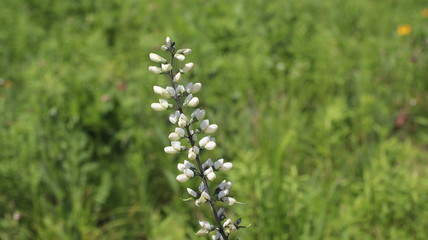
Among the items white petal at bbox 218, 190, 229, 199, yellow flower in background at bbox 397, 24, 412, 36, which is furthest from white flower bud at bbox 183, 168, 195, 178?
yellow flower in background at bbox 397, 24, 412, 36

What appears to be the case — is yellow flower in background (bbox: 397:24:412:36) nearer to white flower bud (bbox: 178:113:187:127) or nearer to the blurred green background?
the blurred green background

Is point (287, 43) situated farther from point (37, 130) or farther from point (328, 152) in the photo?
point (37, 130)

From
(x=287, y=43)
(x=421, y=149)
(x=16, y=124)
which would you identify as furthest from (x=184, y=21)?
(x=421, y=149)

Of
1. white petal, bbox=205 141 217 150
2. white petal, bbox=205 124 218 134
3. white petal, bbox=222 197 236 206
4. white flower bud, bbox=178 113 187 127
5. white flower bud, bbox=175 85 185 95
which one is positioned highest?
white flower bud, bbox=175 85 185 95

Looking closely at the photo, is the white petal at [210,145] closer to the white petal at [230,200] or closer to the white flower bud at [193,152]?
the white flower bud at [193,152]

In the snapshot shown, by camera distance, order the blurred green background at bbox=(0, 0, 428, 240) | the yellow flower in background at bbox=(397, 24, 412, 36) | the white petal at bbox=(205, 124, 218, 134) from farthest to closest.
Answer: the yellow flower in background at bbox=(397, 24, 412, 36) < the blurred green background at bbox=(0, 0, 428, 240) < the white petal at bbox=(205, 124, 218, 134)

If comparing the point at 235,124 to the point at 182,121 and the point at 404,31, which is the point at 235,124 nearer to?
the point at 182,121

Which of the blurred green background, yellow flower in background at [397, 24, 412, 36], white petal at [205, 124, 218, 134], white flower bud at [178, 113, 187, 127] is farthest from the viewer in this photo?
yellow flower in background at [397, 24, 412, 36]

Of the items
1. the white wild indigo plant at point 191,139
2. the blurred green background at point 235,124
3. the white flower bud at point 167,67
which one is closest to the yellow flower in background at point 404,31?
the blurred green background at point 235,124
